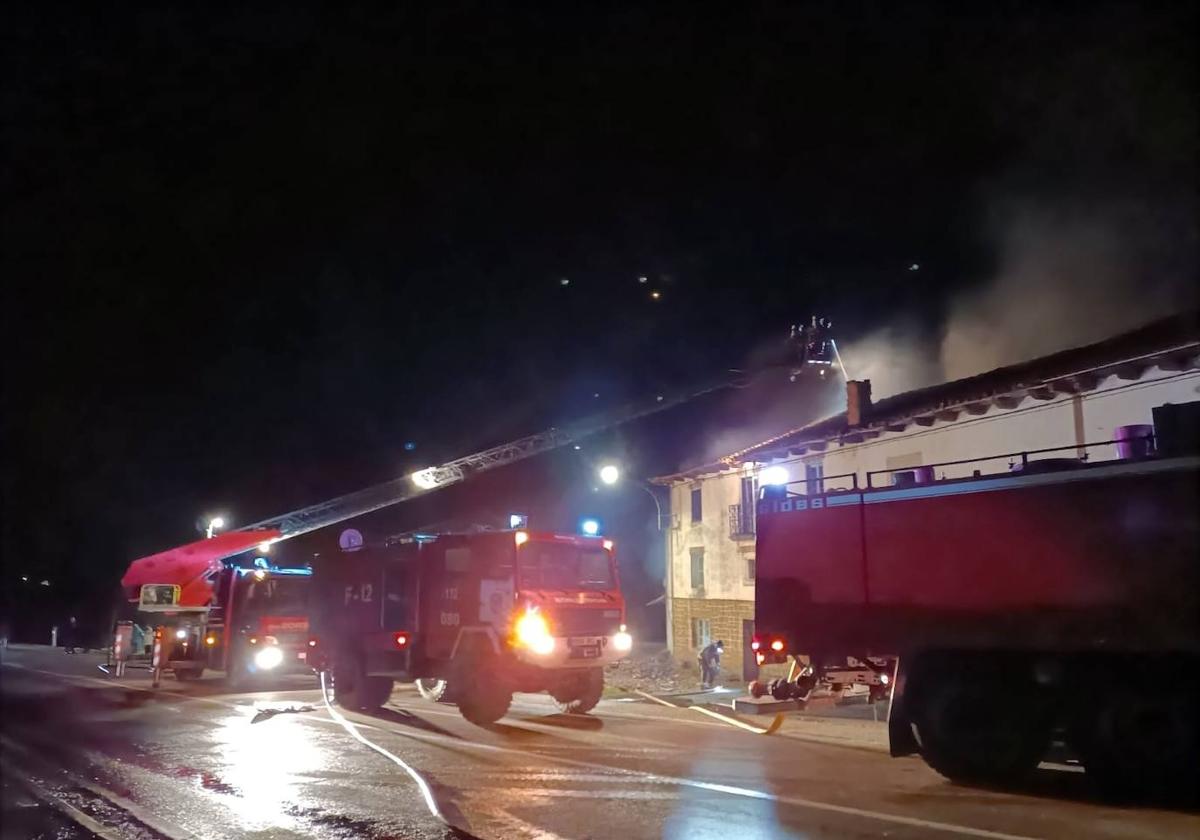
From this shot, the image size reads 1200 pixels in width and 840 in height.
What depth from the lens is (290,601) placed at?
1783 cm

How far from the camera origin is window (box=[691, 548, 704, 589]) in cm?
2609

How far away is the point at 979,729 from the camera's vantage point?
25.5 ft

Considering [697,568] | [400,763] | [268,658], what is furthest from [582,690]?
[697,568]

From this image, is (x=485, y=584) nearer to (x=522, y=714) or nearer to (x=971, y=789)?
(x=522, y=714)

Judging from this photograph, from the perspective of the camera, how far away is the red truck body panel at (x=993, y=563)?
23.2ft

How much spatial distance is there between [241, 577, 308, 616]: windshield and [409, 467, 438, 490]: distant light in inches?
119

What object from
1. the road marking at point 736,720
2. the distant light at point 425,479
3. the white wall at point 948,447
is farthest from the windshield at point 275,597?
the white wall at point 948,447

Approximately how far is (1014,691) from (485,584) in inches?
272

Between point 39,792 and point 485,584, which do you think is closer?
point 39,792

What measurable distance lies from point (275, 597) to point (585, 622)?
7893 mm

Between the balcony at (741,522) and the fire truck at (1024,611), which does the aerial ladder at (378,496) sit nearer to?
the balcony at (741,522)

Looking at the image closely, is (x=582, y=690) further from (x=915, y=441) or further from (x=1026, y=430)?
(x=915, y=441)

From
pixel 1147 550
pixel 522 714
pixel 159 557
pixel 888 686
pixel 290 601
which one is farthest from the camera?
pixel 159 557

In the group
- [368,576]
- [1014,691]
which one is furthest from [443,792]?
[368,576]
